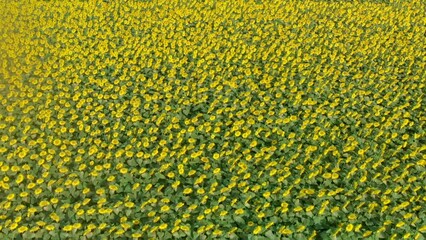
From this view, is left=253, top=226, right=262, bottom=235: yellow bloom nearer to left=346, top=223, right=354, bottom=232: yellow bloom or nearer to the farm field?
the farm field

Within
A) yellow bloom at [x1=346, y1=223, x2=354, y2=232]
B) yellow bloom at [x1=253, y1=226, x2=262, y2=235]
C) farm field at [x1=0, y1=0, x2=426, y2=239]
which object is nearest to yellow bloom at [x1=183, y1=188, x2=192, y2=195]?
farm field at [x1=0, y1=0, x2=426, y2=239]

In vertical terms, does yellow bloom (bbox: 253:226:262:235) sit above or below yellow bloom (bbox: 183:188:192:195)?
below

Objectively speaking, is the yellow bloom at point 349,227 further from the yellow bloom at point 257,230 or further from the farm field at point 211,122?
the yellow bloom at point 257,230

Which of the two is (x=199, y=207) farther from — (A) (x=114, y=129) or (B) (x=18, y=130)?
(B) (x=18, y=130)

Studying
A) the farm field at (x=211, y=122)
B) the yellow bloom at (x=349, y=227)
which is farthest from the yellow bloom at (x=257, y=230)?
the yellow bloom at (x=349, y=227)

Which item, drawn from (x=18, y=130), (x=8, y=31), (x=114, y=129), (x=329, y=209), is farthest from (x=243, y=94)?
(x=8, y=31)

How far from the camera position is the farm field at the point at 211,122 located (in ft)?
10.2

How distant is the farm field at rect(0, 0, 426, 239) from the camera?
3.11m

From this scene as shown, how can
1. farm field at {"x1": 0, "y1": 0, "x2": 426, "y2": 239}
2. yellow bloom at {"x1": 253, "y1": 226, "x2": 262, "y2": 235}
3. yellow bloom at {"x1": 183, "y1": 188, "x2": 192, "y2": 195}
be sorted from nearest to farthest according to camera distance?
1. yellow bloom at {"x1": 253, "y1": 226, "x2": 262, "y2": 235}
2. farm field at {"x1": 0, "y1": 0, "x2": 426, "y2": 239}
3. yellow bloom at {"x1": 183, "y1": 188, "x2": 192, "y2": 195}

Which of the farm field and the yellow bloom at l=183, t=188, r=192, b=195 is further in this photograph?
the yellow bloom at l=183, t=188, r=192, b=195

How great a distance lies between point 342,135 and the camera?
389 centimetres

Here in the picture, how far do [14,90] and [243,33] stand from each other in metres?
2.79

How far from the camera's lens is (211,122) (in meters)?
4.02

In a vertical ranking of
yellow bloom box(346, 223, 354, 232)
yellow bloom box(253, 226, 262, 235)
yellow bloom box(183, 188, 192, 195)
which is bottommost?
yellow bloom box(346, 223, 354, 232)
